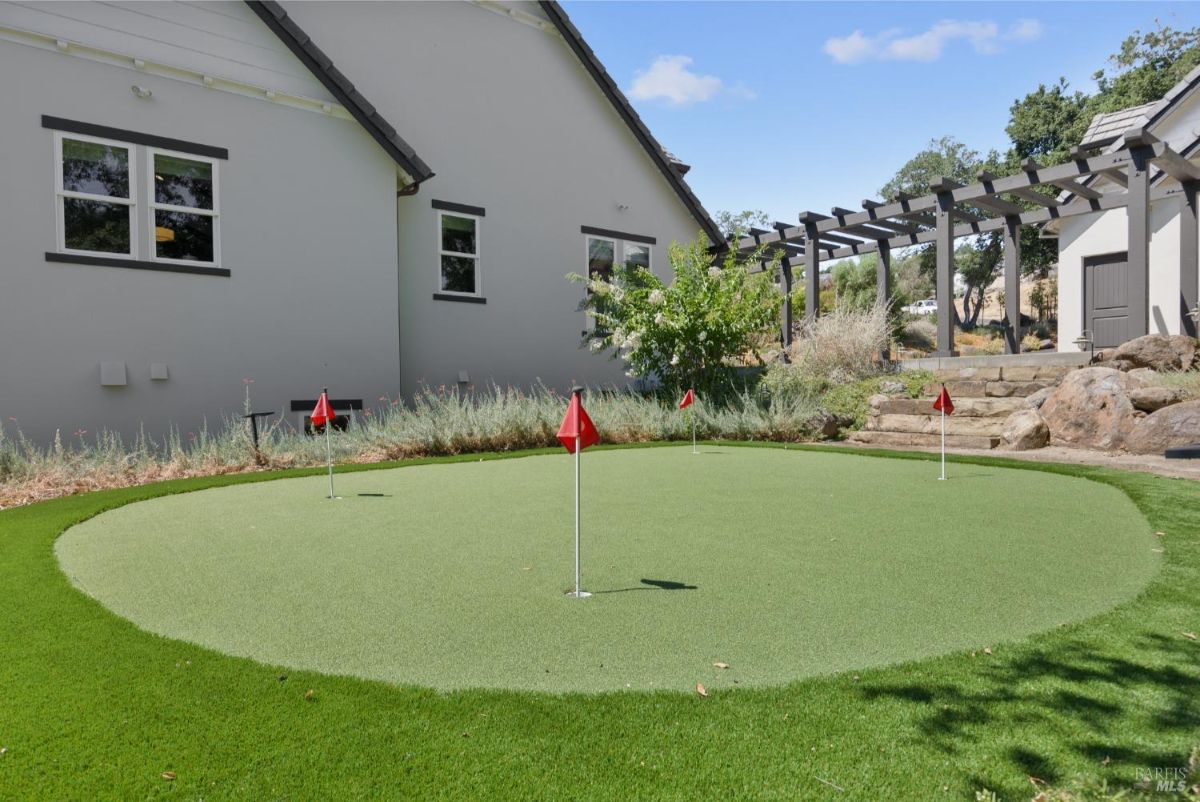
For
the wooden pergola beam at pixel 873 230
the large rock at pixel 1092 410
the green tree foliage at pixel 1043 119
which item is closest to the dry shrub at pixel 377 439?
the large rock at pixel 1092 410

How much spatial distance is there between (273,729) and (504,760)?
28.9 inches

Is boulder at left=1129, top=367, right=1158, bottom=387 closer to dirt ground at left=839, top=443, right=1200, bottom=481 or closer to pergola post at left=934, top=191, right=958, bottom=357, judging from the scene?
dirt ground at left=839, top=443, right=1200, bottom=481

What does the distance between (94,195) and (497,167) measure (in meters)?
6.63

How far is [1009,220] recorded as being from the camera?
16.1 metres

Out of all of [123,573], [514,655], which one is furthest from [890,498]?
[123,573]

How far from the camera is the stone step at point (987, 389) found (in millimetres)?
10266

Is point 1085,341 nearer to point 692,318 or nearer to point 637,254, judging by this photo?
point 637,254

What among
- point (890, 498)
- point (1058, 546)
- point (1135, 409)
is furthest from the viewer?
point (1135, 409)

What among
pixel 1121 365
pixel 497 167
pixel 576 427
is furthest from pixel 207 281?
pixel 1121 365

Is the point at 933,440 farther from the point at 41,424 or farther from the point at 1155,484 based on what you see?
the point at 41,424

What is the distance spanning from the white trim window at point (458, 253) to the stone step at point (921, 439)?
7133mm

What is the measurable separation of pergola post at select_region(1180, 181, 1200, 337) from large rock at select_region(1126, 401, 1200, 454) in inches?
275

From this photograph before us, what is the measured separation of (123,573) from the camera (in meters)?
3.77
